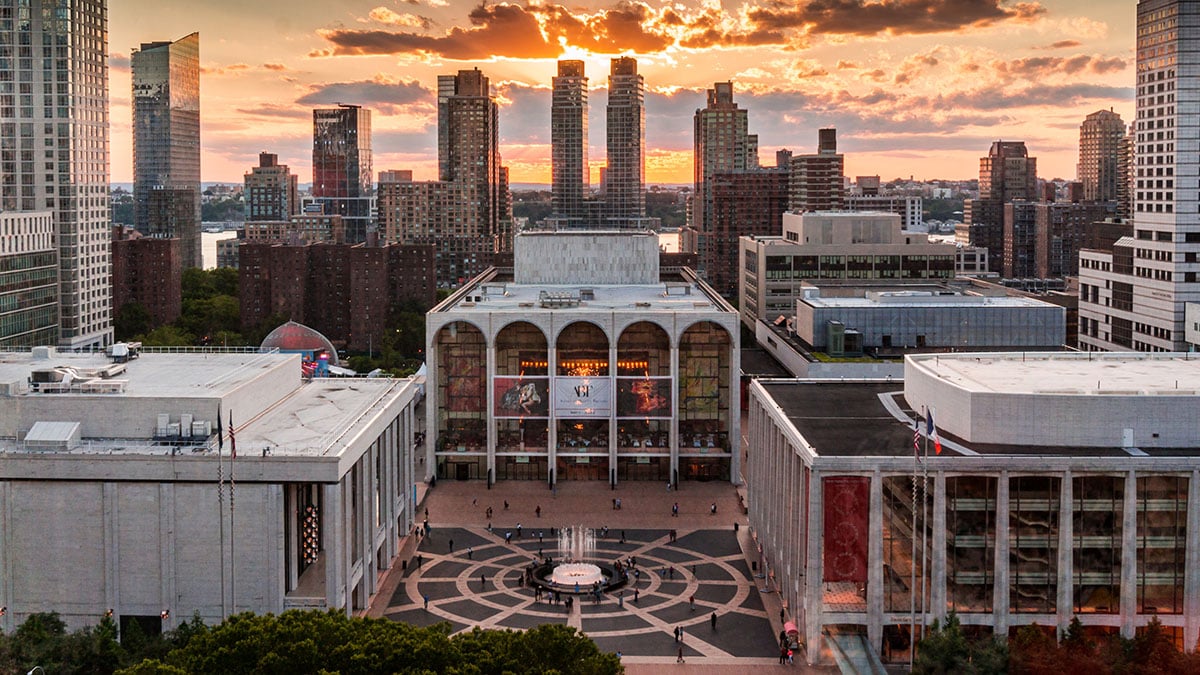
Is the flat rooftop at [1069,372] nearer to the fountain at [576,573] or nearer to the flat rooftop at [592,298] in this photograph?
the fountain at [576,573]

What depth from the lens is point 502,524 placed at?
10319cm

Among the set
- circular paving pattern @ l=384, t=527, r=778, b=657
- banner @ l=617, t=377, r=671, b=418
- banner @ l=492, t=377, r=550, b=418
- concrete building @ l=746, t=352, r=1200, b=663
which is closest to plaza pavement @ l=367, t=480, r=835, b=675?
circular paving pattern @ l=384, t=527, r=778, b=657

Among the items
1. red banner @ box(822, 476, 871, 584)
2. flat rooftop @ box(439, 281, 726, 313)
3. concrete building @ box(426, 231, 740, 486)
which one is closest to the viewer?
red banner @ box(822, 476, 871, 584)

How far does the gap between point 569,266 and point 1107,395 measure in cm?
8151

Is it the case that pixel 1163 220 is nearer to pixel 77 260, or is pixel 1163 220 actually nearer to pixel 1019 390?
pixel 1019 390

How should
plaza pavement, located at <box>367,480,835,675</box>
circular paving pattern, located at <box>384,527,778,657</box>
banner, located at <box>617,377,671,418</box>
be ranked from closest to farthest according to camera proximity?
plaza pavement, located at <box>367,480,835,675</box> → circular paving pattern, located at <box>384,527,778,657</box> → banner, located at <box>617,377,671,418</box>

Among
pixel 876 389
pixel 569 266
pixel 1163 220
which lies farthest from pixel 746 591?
pixel 1163 220

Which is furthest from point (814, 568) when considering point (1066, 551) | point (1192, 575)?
point (1192, 575)

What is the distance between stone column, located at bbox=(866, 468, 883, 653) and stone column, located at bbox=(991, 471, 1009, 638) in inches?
235

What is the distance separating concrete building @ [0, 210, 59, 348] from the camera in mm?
138000

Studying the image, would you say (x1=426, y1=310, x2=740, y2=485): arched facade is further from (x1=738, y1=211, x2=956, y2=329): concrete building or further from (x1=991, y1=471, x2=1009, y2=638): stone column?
(x1=738, y1=211, x2=956, y2=329): concrete building

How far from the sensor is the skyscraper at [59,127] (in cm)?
14988

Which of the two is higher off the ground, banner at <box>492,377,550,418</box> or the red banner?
banner at <box>492,377,550,418</box>

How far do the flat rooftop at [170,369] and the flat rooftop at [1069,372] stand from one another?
146 feet
